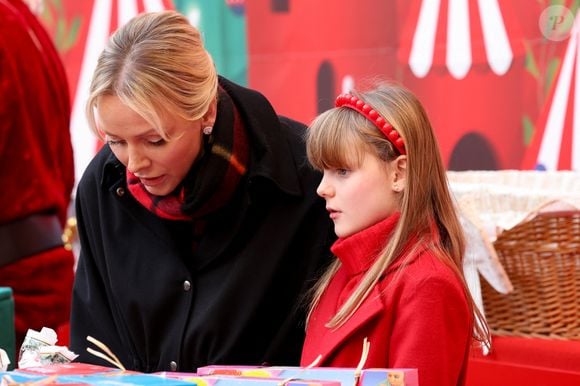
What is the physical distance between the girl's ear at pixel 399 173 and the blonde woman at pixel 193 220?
31 centimetres

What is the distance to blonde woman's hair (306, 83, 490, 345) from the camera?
76.9 inches

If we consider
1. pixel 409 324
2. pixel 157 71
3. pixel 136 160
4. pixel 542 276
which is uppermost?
pixel 157 71

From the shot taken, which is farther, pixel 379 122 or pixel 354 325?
pixel 379 122

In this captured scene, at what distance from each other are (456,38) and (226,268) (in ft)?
6.62

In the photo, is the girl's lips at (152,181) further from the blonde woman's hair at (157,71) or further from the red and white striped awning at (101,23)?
the red and white striped awning at (101,23)

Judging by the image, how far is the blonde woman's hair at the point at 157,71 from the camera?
202 cm

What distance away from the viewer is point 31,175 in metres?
3.06

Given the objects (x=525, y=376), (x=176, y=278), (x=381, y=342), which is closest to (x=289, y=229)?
(x=176, y=278)

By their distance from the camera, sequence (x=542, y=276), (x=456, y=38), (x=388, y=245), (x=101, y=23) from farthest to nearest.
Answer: (x=101, y=23) → (x=456, y=38) → (x=542, y=276) → (x=388, y=245)

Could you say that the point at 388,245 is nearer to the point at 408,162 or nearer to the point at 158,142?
the point at 408,162

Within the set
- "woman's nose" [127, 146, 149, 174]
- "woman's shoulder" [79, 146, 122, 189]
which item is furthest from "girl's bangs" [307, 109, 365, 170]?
"woman's shoulder" [79, 146, 122, 189]

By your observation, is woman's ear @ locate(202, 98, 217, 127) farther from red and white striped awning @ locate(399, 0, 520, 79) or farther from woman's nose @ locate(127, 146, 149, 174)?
red and white striped awning @ locate(399, 0, 520, 79)

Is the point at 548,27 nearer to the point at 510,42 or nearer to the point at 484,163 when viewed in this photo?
the point at 510,42

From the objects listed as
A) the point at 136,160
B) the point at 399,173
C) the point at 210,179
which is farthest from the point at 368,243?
the point at 136,160
